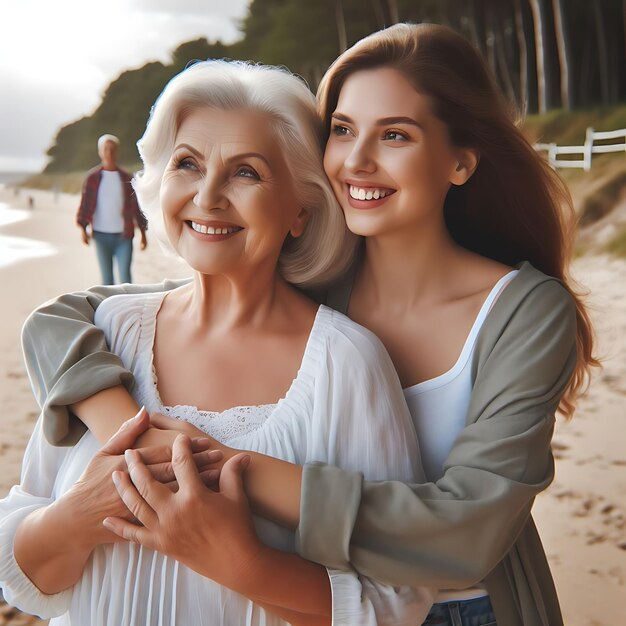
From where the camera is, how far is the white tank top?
1.31 meters

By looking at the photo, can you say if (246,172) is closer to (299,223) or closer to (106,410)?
(299,223)

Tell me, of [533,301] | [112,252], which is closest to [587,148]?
[112,252]

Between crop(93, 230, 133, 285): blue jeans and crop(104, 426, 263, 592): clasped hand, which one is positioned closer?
crop(104, 426, 263, 592): clasped hand

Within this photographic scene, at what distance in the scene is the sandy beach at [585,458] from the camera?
272 cm

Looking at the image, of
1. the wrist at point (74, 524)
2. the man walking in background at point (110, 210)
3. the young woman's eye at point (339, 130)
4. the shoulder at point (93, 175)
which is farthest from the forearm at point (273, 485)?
the shoulder at point (93, 175)

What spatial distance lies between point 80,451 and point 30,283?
382 inches

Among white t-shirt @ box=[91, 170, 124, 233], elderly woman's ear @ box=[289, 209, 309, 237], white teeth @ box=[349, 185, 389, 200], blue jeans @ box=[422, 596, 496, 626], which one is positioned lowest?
white t-shirt @ box=[91, 170, 124, 233]

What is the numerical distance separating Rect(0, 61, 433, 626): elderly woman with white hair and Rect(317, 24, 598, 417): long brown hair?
179 millimetres

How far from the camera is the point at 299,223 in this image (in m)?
1.26

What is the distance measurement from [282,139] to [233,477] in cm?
51

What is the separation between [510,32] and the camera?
8977 millimetres

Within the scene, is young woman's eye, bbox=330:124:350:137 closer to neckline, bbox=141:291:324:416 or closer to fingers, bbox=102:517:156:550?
neckline, bbox=141:291:324:416

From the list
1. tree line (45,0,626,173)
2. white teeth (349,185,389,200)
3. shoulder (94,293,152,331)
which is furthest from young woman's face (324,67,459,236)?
tree line (45,0,626,173)

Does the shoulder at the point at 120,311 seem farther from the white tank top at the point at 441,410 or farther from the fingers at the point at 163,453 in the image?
the white tank top at the point at 441,410
